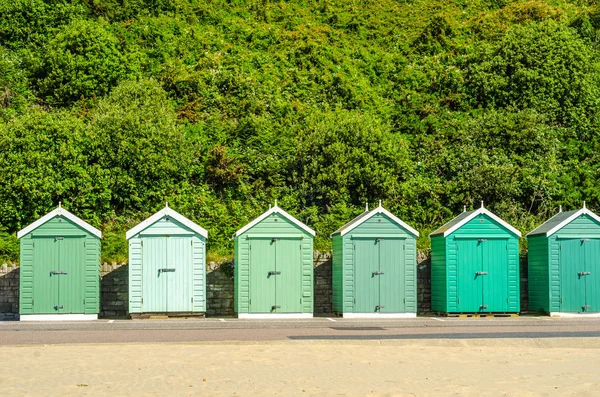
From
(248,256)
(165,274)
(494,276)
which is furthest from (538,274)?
(165,274)

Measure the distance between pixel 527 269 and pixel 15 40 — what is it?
31.8 metres

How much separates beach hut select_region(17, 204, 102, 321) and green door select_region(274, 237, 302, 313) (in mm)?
4538

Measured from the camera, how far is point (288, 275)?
2520cm

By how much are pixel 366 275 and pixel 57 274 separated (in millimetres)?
7715

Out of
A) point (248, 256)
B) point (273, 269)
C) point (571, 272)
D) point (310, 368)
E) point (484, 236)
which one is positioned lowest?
point (310, 368)

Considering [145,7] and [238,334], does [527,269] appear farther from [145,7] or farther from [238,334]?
[145,7]

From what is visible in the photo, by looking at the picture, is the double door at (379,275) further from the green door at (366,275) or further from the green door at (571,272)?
the green door at (571,272)

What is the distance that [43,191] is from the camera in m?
33.9

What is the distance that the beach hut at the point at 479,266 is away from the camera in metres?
25.6

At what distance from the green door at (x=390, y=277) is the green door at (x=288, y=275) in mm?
2110

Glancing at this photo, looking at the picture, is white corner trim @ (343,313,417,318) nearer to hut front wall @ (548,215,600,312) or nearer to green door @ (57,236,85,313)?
hut front wall @ (548,215,600,312)

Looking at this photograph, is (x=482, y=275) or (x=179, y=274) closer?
(x=179, y=274)

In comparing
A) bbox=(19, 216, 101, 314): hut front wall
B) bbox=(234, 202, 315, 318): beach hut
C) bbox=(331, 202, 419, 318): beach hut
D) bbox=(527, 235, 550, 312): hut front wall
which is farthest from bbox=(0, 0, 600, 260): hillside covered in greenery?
bbox=(234, 202, 315, 318): beach hut

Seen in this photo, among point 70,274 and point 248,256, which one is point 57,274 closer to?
point 70,274
